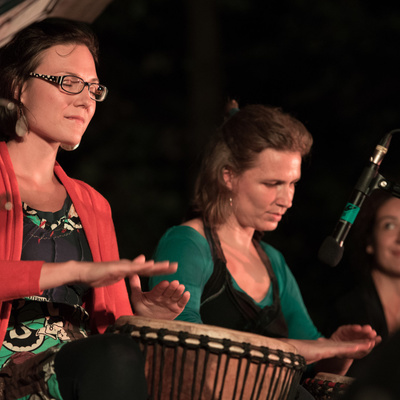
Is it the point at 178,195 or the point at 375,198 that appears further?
the point at 178,195

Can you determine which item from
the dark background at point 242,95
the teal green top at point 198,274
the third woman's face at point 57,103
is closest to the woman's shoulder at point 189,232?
the teal green top at point 198,274

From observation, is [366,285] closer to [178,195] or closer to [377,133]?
[377,133]

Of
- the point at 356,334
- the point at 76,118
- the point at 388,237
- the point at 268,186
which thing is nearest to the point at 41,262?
the point at 76,118

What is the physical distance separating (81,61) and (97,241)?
0.61 metres

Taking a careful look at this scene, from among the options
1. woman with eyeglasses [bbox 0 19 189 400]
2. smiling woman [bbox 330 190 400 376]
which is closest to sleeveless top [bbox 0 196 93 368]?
woman with eyeglasses [bbox 0 19 189 400]

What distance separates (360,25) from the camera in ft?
19.7

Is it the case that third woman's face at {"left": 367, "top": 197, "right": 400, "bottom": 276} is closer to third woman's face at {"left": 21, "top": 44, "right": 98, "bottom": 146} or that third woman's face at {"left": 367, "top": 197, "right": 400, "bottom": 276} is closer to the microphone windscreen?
the microphone windscreen

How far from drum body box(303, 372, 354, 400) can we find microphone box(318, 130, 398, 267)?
1.55 feet

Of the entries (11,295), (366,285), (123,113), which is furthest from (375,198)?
(123,113)

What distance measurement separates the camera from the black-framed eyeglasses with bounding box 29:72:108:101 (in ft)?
7.47

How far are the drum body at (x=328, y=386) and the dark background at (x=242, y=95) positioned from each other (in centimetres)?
237

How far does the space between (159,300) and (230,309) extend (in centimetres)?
71

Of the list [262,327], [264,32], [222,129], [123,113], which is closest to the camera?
[262,327]

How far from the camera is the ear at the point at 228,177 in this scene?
3098 millimetres
